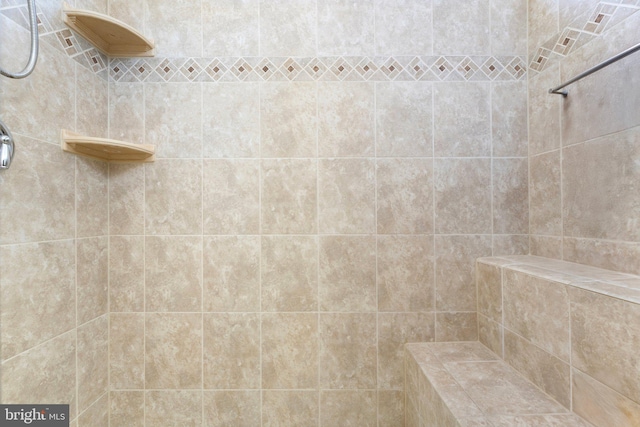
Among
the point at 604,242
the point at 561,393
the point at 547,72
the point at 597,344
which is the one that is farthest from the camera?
the point at 547,72

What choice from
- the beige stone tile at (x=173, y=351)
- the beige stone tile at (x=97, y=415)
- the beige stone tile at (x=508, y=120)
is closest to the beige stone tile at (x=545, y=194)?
the beige stone tile at (x=508, y=120)

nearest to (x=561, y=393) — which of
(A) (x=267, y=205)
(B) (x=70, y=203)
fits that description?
(A) (x=267, y=205)

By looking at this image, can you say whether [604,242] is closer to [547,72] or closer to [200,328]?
[547,72]

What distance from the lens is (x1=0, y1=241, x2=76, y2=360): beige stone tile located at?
94 cm

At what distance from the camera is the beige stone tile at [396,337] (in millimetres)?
1363

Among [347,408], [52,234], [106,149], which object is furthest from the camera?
[347,408]

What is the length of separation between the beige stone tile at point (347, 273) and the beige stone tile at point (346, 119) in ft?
1.37

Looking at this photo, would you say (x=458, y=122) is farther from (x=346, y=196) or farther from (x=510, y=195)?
(x=346, y=196)

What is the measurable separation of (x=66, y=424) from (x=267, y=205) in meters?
1.14

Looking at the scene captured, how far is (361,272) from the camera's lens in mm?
1377

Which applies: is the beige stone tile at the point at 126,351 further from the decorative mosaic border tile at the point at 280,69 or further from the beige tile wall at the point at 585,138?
the beige tile wall at the point at 585,138

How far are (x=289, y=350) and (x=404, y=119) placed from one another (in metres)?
1.20

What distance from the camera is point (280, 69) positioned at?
138 cm

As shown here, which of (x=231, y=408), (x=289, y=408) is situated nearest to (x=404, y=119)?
(x=289, y=408)
